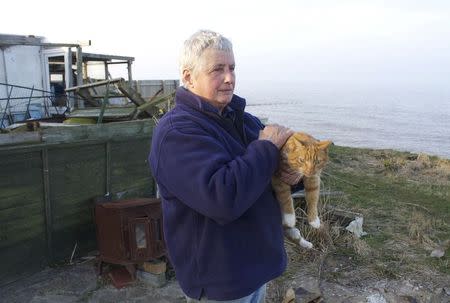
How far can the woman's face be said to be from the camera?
167 centimetres

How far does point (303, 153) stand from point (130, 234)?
10.5 feet

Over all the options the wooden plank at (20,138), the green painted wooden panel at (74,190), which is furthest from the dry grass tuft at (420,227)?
the wooden plank at (20,138)

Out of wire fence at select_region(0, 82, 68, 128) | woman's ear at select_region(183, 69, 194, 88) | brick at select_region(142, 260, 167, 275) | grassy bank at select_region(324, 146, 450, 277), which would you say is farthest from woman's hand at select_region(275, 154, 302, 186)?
wire fence at select_region(0, 82, 68, 128)

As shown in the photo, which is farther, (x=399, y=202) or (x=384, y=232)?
(x=399, y=202)

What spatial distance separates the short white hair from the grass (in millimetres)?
3358

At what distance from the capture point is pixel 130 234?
449cm

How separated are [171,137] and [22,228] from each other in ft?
11.5

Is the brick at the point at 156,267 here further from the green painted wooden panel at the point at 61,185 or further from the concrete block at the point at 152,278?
the green painted wooden panel at the point at 61,185

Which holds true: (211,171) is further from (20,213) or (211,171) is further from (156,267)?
(20,213)

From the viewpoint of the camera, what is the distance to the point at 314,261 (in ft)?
16.9

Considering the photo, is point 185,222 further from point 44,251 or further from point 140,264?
point 44,251

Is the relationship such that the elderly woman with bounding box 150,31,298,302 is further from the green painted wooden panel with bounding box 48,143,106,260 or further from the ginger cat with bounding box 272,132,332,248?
the green painted wooden panel with bounding box 48,143,106,260

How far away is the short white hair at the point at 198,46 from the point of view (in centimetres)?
168

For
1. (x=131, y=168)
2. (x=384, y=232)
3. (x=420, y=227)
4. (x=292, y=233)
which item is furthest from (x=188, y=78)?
(x=420, y=227)
